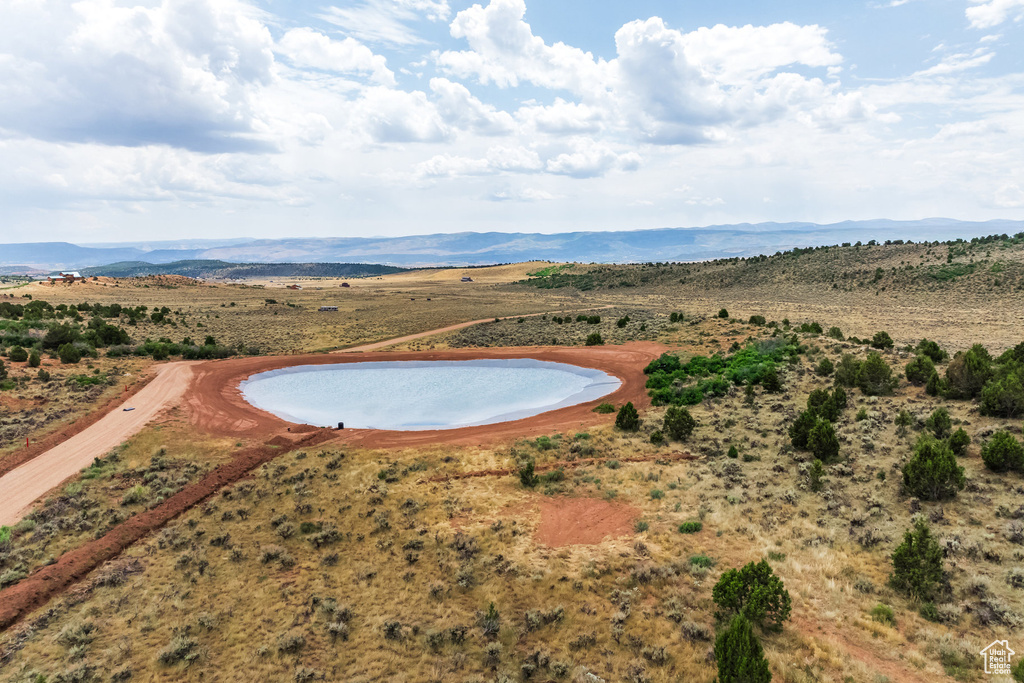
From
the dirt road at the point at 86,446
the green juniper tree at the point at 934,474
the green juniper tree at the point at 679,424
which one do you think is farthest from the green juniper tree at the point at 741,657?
the dirt road at the point at 86,446

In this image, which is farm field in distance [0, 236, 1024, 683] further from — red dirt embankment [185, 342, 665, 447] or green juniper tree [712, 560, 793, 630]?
red dirt embankment [185, 342, 665, 447]

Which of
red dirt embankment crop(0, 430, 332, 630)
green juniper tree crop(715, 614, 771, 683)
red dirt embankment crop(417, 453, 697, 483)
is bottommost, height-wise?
red dirt embankment crop(0, 430, 332, 630)

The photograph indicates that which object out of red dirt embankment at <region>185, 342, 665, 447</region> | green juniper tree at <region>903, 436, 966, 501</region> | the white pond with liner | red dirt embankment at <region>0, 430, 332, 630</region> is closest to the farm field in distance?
green juniper tree at <region>903, 436, 966, 501</region>

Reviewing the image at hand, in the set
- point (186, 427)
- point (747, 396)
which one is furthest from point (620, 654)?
point (186, 427)

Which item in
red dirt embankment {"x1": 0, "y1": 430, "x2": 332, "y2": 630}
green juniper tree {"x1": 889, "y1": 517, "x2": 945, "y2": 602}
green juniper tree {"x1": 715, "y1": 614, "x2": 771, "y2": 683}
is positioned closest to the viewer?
green juniper tree {"x1": 715, "y1": 614, "x2": 771, "y2": 683}

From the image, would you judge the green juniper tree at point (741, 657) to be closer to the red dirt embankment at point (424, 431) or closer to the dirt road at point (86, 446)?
the red dirt embankment at point (424, 431)
